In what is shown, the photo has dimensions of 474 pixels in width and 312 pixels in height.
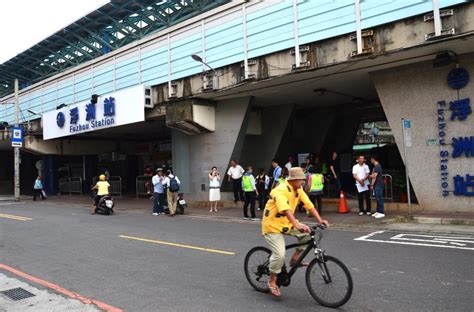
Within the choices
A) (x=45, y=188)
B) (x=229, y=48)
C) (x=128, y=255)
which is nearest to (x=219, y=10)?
(x=229, y=48)

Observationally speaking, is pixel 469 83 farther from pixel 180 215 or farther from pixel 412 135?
pixel 180 215

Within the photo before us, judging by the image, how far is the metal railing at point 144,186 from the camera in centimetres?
2349

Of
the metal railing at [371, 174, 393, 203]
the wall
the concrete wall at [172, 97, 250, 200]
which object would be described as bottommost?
the metal railing at [371, 174, 393, 203]

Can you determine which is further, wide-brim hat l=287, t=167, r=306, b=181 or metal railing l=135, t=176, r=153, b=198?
metal railing l=135, t=176, r=153, b=198

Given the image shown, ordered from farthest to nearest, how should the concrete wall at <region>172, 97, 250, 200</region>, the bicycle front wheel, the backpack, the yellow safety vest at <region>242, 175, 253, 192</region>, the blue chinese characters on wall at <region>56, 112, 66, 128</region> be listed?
1. the blue chinese characters on wall at <region>56, 112, 66, 128</region>
2. the concrete wall at <region>172, 97, 250, 200</region>
3. the backpack
4. the yellow safety vest at <region>242, 175, 253, 192</region>
5. the bicycle front wheel

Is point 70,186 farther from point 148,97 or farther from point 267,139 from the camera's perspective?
point 267,139

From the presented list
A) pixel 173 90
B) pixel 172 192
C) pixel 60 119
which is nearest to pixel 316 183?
pixel 172 192

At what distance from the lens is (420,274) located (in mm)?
6008

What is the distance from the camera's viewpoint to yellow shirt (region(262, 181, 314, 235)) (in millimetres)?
4909

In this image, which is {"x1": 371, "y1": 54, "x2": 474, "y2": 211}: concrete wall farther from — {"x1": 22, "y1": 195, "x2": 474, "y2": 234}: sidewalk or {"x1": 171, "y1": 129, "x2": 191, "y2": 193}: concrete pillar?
{"x1": 171, "y1": 129, "x2": 191, "y2": 193}: concrete pillar

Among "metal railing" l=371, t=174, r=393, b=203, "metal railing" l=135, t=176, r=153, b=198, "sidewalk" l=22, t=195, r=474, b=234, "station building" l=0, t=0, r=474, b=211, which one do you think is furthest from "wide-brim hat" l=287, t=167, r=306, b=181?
"metal railing" l=135, t=176, r=153, b=198

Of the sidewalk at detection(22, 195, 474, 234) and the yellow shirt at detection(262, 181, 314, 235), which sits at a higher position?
the yellow shirt at detection(262, 181, 314, 235)

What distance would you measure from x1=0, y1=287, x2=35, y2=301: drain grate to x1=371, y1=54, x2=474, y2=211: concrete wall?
10928mm

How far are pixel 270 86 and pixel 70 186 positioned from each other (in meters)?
20.3
